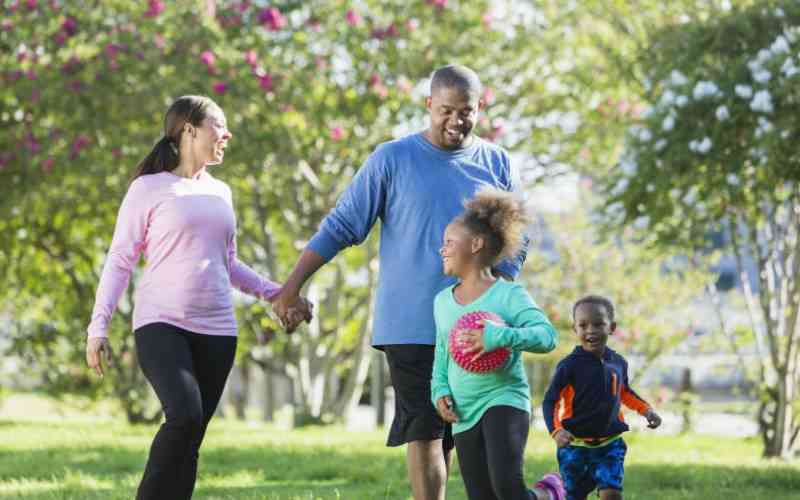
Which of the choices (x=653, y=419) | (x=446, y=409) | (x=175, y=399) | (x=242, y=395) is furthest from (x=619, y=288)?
(x=446, y=409)

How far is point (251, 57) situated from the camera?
13.4 m

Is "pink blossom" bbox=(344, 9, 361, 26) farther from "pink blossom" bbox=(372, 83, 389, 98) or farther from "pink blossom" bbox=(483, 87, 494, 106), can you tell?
"pink blossom" bbox=(483, 87, 494, 106)

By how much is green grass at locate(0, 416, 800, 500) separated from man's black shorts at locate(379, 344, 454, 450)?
1.62 meters

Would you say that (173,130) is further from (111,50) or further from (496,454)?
(111,50)

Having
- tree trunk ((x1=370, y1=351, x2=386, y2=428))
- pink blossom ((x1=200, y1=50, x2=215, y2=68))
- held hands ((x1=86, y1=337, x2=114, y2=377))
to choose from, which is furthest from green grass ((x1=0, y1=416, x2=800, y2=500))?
tree trunk ((x1=370, y1=351, x2=386, y2=428))

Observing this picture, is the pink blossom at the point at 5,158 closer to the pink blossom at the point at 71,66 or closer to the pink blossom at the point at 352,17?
the pink blossom at the point at 71,66

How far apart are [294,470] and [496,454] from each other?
13.9ft

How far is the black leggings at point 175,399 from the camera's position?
4.93 metres

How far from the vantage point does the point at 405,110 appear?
45.7ft

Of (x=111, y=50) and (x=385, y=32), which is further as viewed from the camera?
(x=385, y=32)

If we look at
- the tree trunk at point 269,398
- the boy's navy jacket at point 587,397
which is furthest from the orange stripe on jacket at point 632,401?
the tree trunk at point 269,398

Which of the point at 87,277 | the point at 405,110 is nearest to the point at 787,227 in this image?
the point at 405,110

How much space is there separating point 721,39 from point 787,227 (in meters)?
1.78

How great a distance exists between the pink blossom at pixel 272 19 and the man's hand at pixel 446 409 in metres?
9.42
